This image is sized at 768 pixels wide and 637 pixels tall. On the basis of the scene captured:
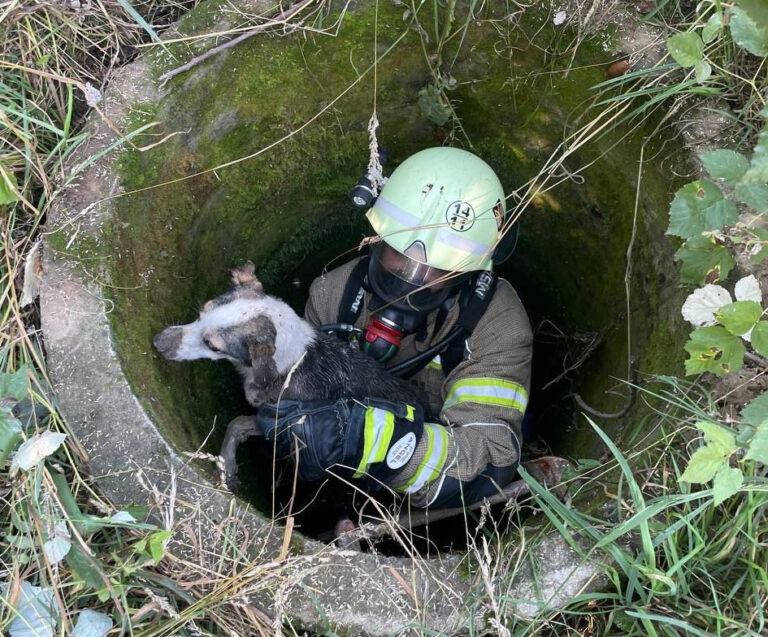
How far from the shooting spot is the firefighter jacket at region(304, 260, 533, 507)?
2844mm

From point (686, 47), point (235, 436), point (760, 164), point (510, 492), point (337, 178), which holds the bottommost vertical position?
point (510, 492)

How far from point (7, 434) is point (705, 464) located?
85.6 inches

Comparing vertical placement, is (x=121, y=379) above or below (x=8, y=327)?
below

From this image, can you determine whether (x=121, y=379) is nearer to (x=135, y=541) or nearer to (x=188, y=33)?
(x=135, y=541)

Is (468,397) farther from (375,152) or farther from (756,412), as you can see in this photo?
(756,412)

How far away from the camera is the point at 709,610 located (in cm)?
186

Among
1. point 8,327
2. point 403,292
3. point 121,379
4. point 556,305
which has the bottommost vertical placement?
point 556,305

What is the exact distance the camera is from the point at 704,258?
6.92ft

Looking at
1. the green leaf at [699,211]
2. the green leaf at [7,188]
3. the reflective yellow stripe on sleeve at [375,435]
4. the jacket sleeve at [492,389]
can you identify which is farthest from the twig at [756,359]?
the green leaf at [7,188]

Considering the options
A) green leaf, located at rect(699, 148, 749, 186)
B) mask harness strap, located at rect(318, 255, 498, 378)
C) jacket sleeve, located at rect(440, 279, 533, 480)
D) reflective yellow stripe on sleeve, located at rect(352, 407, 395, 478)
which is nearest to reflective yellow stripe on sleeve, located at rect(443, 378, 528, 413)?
jacket sleeve, located at rect(440, 279, 533, 480)

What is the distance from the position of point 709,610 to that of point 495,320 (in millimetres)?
1754

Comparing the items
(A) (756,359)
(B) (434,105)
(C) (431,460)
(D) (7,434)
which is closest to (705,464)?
(A) (756,359)

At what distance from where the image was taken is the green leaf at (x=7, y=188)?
224 cm

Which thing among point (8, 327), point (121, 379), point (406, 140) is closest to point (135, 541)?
point (121, 379)
